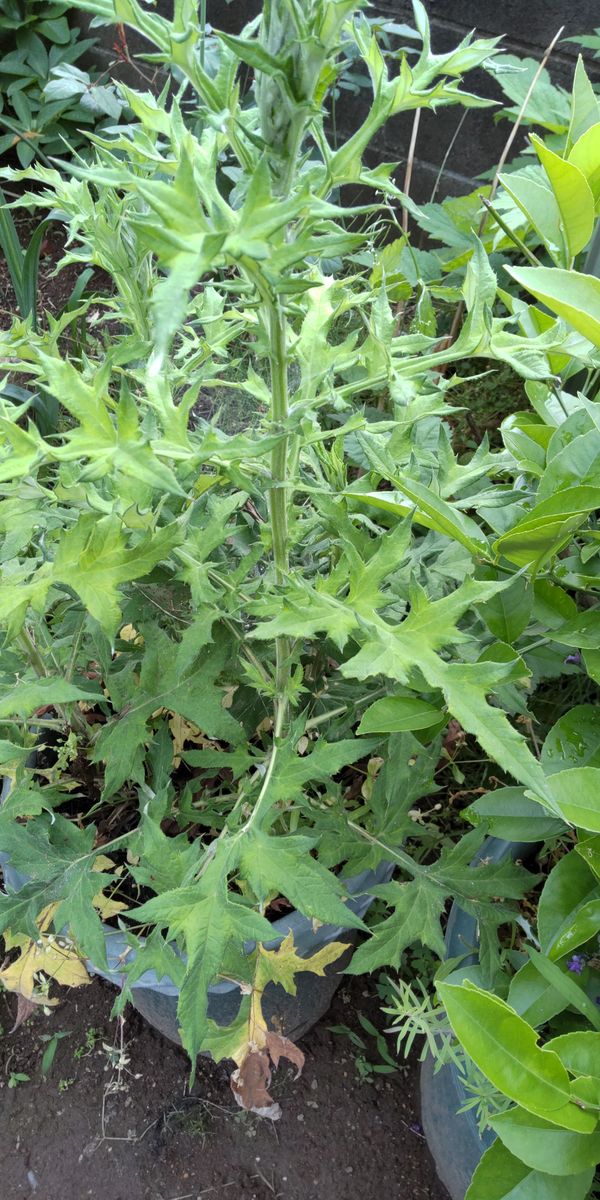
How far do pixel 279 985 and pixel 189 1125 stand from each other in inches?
14.5

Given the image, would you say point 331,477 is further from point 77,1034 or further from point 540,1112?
A: point 77,1034

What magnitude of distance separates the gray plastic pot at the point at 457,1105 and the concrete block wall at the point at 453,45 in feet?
4.55

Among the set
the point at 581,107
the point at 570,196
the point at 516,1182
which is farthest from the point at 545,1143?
the point at 581,107

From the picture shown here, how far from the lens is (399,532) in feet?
1.89

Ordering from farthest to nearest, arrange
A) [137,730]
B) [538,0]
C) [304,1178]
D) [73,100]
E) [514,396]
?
[73,100]
[538,0]
[514,396]
[304,1178]
[137,730]

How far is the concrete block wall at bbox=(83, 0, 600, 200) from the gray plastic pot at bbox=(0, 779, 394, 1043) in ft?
4.75

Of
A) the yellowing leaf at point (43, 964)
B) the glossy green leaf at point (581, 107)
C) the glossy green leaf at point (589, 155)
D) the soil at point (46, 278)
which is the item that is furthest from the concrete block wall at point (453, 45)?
the yellowing leaf at point (43, 964)

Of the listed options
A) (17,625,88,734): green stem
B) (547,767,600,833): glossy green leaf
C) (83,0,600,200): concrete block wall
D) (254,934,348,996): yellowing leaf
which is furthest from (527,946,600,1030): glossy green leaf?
(83,0,600,200): concrete block wall

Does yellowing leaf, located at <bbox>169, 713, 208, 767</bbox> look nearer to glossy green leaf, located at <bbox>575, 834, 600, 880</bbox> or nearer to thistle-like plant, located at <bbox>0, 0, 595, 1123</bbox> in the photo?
thistle-like plant, located at <bbox>0, 0, 595, 1123</bbox>

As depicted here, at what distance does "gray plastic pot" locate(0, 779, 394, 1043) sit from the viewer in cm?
83

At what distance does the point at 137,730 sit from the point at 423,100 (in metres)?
0.51

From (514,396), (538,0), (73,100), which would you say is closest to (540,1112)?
(514,396)

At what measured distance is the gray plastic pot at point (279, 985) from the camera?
0.83 metres

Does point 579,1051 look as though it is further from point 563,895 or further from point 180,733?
point 180,733
